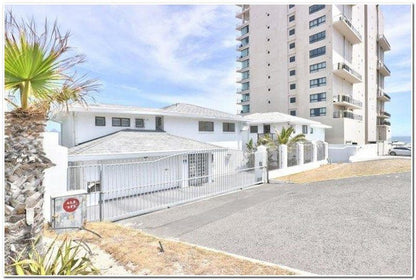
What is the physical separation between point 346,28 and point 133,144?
1529 inches

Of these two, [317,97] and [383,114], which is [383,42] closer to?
[383,114]

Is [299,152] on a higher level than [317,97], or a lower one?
lower

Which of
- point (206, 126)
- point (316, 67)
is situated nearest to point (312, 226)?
point (206, 126)

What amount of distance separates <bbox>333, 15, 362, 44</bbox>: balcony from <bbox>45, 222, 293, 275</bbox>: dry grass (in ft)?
133

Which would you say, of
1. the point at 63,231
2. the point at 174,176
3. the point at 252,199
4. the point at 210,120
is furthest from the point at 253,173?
the point at 63,231

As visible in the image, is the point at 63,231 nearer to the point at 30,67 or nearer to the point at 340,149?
the point at 30,67

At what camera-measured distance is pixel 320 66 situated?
36469mm

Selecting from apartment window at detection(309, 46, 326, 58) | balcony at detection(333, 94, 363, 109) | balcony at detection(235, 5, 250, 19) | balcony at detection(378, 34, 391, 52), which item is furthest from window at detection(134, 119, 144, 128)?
balcony at detection(378, 34, 391, 52)

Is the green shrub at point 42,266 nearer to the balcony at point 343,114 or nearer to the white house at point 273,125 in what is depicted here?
the white house at point 273,125

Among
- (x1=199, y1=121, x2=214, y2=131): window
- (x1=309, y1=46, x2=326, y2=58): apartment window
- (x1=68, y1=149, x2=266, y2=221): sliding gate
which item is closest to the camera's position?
(x1=68, y1=149, x2=266, y2=221): sliding gate

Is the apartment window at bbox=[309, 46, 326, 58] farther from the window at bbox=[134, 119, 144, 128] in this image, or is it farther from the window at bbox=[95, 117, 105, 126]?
the window at bbox=[95, 117, 105, 126]

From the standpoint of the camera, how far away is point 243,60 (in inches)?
1998

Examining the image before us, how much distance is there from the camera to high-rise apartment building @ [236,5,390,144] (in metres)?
35.4

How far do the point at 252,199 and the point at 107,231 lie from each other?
628 centimetres
